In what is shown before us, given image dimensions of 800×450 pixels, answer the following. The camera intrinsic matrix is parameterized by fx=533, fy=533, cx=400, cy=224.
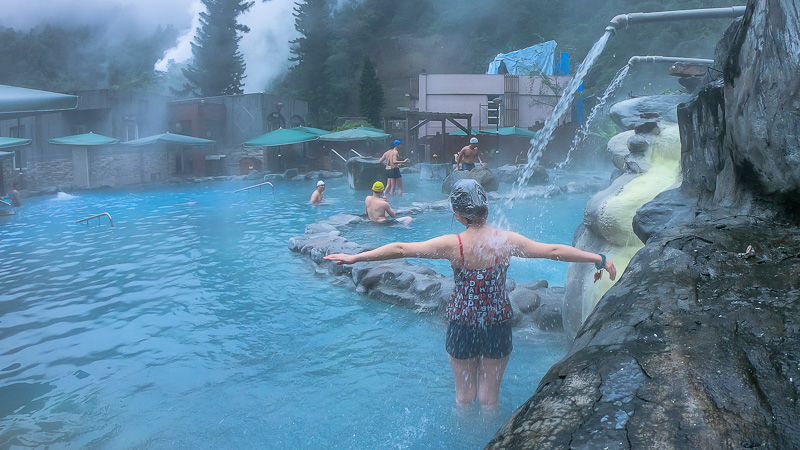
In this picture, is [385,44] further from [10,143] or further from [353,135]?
[10,143]

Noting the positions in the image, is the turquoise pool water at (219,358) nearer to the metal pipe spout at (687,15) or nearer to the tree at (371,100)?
the metal pipe spout at (687,15)

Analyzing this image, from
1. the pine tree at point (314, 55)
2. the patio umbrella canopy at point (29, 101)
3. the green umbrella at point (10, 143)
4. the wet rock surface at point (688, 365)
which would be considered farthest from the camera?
the pine tree at point (314, 55)

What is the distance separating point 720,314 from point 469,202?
1511mm

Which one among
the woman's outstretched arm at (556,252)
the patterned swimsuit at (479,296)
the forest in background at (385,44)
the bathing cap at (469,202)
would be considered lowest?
the patterned swimsuit at (479,296)

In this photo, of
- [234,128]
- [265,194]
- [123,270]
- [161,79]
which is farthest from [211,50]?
[123,270]

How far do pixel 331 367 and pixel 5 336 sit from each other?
11.8 feet

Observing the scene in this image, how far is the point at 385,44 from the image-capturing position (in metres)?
56.0

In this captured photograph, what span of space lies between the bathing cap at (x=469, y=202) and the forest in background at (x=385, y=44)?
1020 inches

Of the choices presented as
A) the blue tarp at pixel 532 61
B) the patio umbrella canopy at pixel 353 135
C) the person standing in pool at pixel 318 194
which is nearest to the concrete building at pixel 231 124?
the patio umbrella canopy at pixel 353 135

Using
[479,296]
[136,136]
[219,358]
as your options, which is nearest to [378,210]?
[219,358]

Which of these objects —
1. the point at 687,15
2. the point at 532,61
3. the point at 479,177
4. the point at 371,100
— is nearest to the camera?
the point at 687,15

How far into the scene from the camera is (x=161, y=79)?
4925cm

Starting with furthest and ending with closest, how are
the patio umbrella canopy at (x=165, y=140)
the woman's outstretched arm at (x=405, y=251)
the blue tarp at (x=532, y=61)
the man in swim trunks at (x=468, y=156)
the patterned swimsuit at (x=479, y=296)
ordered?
the blue tarp at (x=532, y=61) → the patio umbrella canopy at (x=165, y=140) → the man in swim trunks at (x=468, y=156) → the patterned swimsuit at (x=479, y=296) → the woman's outstretched arm at (x=405, y=251)

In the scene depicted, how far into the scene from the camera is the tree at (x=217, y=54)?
132 ft
